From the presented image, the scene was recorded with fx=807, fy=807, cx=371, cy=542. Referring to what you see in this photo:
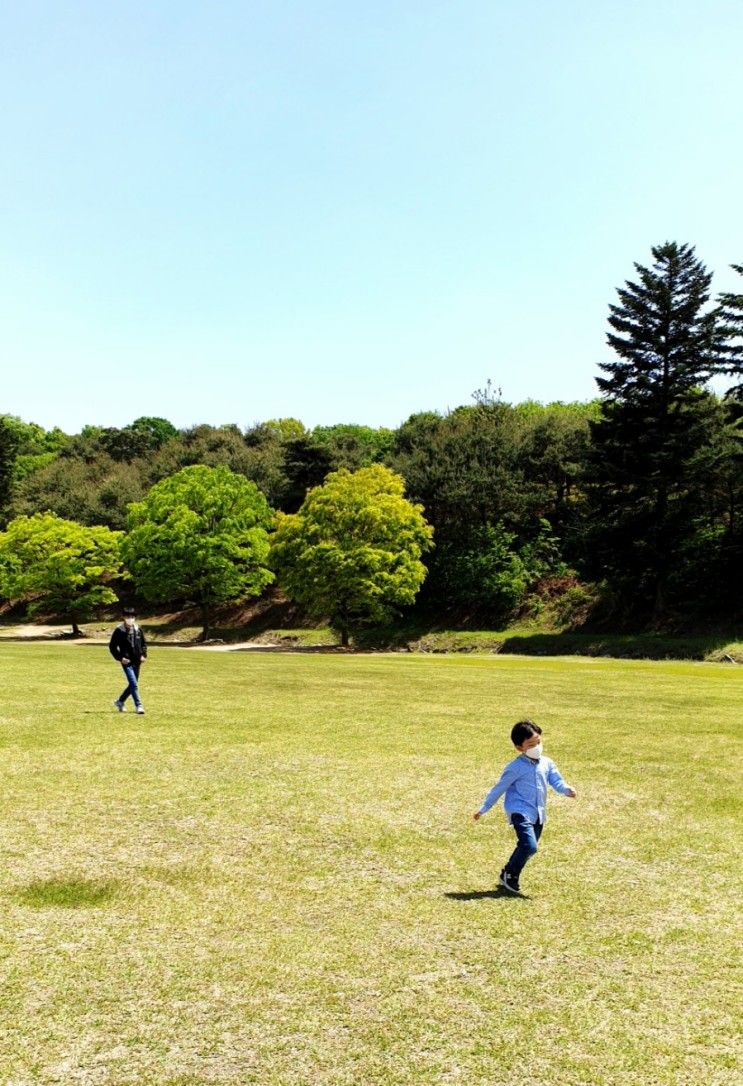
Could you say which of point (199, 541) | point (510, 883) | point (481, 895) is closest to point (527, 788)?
point (510, 883)

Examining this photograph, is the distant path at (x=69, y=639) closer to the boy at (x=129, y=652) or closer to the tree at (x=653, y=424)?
the tree at (x=653, y=424)

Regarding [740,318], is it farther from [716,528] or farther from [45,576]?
[45,576]

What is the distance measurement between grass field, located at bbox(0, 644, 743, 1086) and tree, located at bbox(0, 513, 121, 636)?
49800mm

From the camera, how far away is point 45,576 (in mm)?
62156

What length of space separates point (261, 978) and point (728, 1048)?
3251mm

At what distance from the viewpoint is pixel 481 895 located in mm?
7914

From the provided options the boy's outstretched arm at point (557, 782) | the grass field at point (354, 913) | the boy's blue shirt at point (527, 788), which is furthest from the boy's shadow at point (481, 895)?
the boy's outstretched arm at point (557, 782)

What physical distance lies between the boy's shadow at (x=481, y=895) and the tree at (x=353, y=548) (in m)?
41.6

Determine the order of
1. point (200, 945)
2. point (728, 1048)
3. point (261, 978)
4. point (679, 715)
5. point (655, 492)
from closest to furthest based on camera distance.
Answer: point (728, 1048) → point (261, 978) → point (200, 945) → point (679, 715) → point (655, 492)

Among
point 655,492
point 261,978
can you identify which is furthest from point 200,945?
point 655,492

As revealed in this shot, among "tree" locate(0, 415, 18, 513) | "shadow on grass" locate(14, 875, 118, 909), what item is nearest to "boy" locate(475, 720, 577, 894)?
"shadow on grass" locate(14, 875, 118, 909)

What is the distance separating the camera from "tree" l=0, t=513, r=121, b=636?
62.4 m

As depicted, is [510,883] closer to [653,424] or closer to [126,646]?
[126,646]

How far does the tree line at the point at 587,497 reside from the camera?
4778 centimetres
